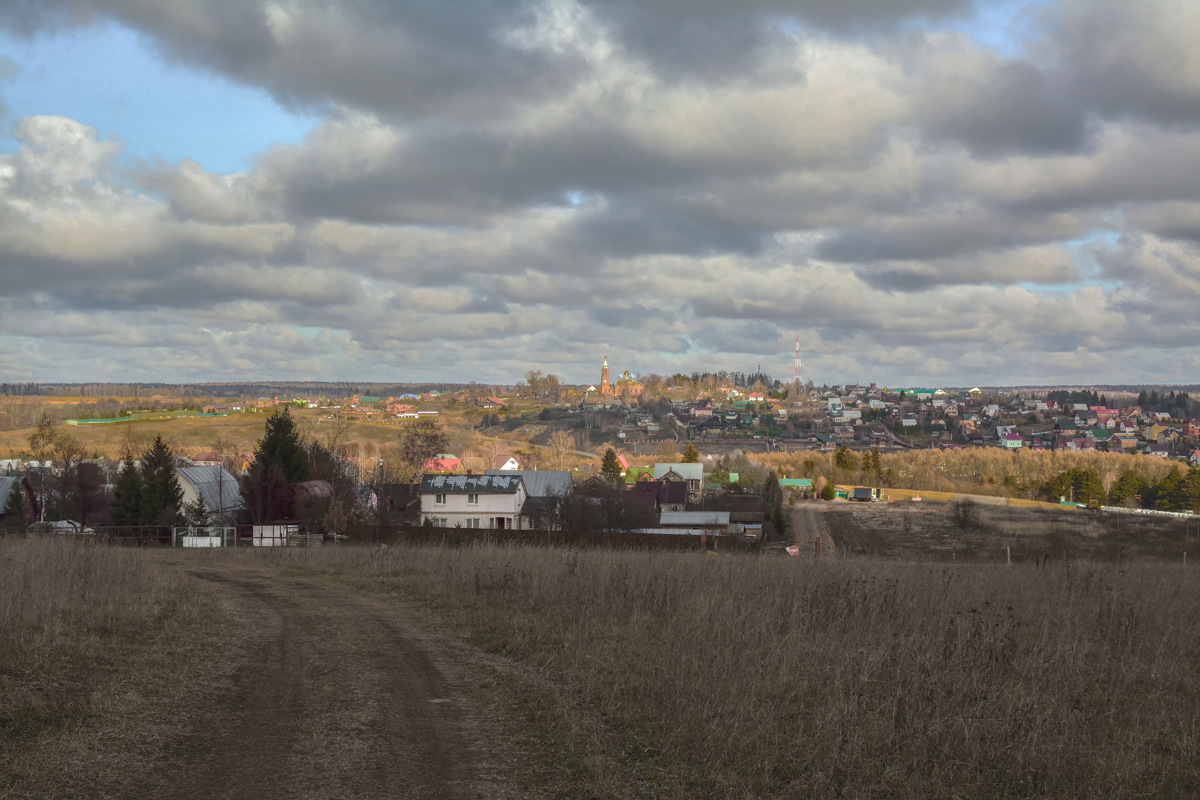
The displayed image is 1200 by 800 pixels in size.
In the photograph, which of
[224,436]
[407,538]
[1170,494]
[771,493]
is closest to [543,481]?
[771,493]

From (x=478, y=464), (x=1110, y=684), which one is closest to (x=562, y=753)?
(x=1110, y=684)

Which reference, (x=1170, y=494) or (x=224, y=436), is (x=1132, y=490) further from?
(x=224, y=436)

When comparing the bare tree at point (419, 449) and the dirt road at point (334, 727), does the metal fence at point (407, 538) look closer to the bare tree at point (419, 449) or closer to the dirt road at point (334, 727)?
the dirt road at point (334, 727)

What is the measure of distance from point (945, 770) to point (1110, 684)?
12.7 feet

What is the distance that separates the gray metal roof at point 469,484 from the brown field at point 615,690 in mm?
44640

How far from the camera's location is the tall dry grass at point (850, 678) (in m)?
6.56

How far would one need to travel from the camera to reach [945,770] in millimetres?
6516

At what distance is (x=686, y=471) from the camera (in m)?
106

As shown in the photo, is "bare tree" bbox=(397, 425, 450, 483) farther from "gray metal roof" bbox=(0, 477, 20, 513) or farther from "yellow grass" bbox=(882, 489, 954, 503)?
"yellow grass" bbox=(882, 489, 954, 503)

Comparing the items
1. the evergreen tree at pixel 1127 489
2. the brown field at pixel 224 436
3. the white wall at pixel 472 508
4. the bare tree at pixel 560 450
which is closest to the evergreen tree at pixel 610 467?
the bare tree at pixel 560 450

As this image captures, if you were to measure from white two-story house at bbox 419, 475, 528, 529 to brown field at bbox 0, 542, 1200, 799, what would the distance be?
4452cm

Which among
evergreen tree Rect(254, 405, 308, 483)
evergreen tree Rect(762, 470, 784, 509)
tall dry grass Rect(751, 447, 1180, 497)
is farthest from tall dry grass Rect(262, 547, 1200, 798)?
tall dry grass Rect(751, 447, 1180, 497)

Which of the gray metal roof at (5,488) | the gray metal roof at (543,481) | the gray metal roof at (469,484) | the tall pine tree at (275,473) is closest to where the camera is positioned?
the tall pine tree at (275,473)

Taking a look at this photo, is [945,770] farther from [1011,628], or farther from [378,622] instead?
[378,622]
